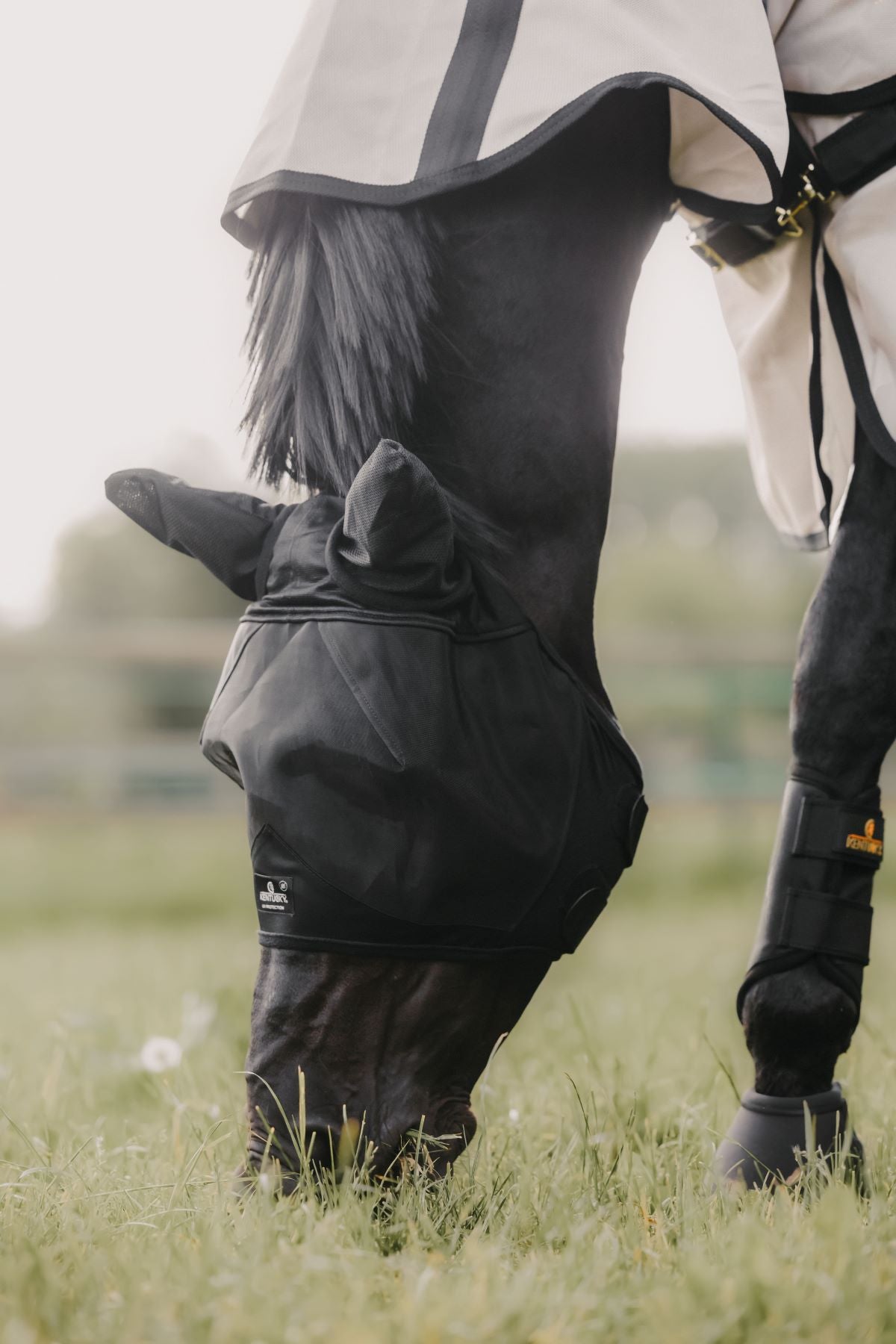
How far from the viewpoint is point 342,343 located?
1337mm

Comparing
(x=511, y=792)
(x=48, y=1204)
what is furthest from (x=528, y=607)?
(x=48, y=1204)

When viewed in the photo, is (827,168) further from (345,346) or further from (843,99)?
(345,346)

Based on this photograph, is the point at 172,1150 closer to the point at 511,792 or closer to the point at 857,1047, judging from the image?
the point at 511,792

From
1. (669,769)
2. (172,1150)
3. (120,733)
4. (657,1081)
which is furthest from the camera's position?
(120,733)

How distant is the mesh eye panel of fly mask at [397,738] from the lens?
1.20 m

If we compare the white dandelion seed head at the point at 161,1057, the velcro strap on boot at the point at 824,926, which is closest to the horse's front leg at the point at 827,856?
the velcro strap on boot at the point at 824,926

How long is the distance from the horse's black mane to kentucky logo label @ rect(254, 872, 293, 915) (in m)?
0.39

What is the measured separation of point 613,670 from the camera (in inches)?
360

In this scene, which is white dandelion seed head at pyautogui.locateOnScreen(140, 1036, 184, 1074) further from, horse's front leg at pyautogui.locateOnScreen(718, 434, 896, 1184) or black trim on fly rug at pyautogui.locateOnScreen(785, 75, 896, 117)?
black trim on fly rug at pyautogui.locateOnScreen(785, 75, 896, 117)

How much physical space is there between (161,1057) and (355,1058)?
1296 millimetres

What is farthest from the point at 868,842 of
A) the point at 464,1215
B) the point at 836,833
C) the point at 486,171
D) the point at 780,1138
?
the point at 486,171

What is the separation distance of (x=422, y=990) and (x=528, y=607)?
390 millimetres

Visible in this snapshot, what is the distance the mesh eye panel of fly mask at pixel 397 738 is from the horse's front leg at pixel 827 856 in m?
0.35

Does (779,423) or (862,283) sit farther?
(779,423)
